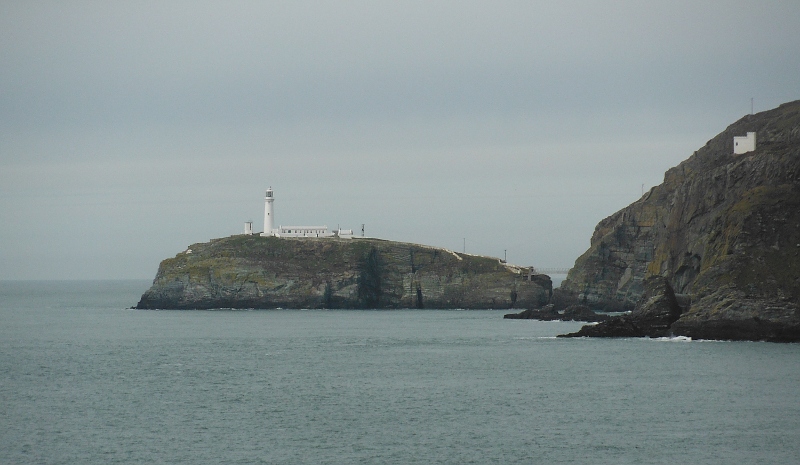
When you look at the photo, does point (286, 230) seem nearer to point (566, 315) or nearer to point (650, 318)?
point (566, 315)

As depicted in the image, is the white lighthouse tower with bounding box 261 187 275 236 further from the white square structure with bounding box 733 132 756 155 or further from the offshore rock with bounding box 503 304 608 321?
the white square structure with bounding box 733 132 756 155

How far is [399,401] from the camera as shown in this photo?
53.6 metres

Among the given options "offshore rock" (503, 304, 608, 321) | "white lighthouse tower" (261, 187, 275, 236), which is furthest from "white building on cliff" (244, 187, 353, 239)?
"offshore rock" (503, 304, 608, 321)

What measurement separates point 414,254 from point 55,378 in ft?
305

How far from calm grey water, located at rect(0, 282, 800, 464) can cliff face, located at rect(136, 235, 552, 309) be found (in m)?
54.4

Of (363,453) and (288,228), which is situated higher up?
(288,228)

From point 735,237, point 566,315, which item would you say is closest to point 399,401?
point 735,237

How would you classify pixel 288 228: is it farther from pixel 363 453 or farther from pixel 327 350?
pixel 363 453

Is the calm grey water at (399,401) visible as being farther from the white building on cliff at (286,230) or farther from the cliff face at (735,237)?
the white building on cliff at (286,230)

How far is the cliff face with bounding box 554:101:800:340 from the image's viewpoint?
7569 centimetres

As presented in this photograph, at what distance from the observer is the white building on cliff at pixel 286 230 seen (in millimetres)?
163875

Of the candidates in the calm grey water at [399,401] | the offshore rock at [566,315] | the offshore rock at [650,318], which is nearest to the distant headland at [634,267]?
the offshore rock at [650,318]

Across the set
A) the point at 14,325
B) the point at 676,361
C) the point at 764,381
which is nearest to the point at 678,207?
the point at 676,361

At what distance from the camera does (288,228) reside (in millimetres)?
164625
